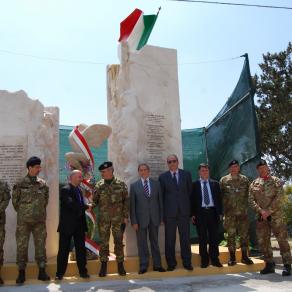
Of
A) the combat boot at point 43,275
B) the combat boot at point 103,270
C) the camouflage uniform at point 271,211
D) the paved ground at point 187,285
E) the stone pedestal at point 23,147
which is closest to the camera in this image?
the paved ground at point 187,285

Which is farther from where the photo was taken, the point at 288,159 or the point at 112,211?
the point at 288,159

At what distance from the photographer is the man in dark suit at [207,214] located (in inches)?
218

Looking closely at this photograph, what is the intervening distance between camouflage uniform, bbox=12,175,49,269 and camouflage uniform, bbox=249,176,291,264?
289 centimetres

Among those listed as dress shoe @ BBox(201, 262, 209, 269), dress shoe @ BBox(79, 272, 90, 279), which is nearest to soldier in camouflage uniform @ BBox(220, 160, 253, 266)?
dress shoe @ BBox(201, 262, 209, 269)

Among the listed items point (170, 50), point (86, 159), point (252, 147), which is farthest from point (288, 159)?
point (86, 159)

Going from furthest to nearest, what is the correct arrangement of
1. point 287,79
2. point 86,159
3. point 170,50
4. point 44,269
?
point 287,79 < point 170,50 < point 86,159 < point 44,269

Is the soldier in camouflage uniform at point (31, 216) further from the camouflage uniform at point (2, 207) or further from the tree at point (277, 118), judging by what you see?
the tree at point (277, 118)

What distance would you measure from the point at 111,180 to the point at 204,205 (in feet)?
4.55

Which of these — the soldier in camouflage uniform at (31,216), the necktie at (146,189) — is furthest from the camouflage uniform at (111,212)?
the soldier in camouflage uniform at (31,216)

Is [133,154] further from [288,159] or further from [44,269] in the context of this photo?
[288,159]

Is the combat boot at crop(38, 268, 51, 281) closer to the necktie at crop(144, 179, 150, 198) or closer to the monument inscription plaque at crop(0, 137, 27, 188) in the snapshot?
the monument inscription plaque at crop(0, 137, 27, 188)

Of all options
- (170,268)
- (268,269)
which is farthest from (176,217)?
(268,269)

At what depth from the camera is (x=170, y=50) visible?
7.00 meters

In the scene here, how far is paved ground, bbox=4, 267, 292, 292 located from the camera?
446 centimetres
